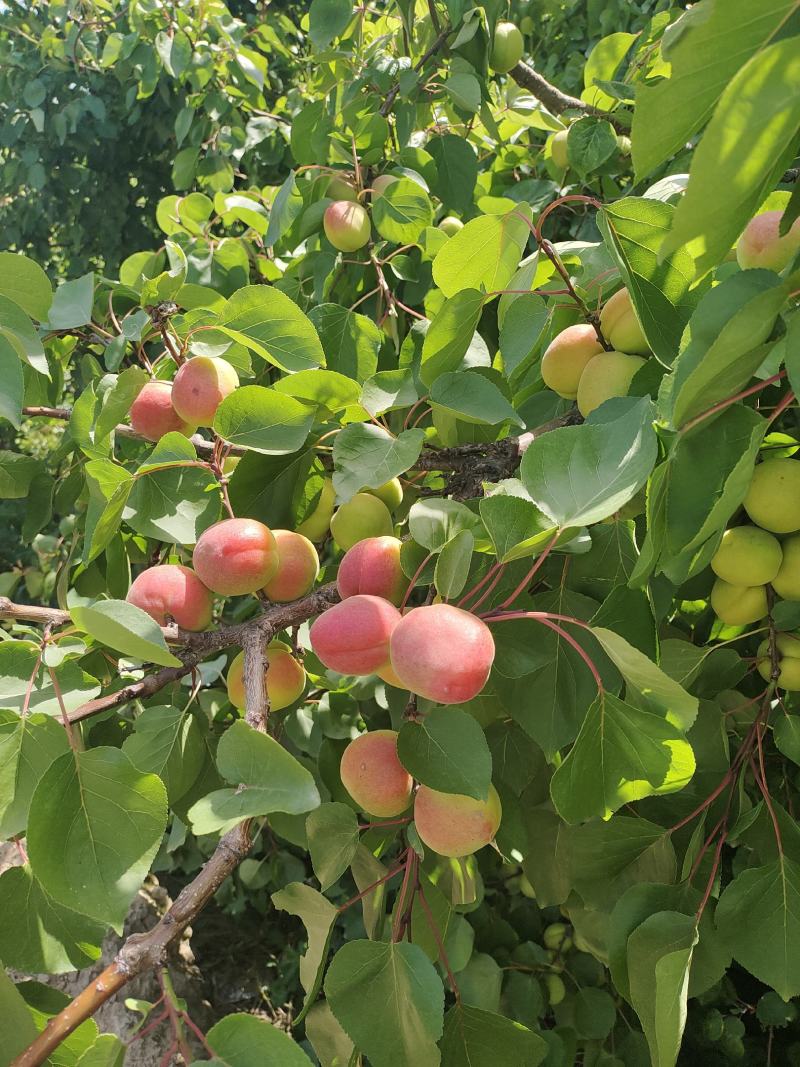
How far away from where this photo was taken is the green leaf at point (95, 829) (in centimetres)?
47

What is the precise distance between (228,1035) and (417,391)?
49 centimetres

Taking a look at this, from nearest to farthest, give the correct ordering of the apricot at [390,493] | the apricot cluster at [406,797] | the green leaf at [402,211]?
the apricot cluster at [406,797]
the apricot at [390,493]
the green leaf at [402,211]

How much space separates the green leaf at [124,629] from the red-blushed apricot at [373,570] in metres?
0.14

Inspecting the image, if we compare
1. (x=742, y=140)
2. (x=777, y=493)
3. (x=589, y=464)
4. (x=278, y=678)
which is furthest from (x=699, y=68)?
(x=278, y=678)

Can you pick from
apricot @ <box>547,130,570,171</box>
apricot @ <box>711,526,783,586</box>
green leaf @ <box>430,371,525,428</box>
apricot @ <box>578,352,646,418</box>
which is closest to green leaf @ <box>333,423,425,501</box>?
green leaf @ <box>430,371,525,428</box>

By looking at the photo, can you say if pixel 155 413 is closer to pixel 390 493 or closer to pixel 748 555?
pixel 390 493

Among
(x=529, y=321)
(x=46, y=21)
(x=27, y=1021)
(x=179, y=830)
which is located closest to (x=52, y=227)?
(x=46, y=21)

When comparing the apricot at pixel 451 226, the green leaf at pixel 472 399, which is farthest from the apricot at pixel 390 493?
the apricot at pixel 451 226

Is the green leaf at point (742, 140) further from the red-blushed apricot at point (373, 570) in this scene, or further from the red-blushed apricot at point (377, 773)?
the red-blushed apricot at point (377, 773)

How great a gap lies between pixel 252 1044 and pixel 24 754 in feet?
0.81

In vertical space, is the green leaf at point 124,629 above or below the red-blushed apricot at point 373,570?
above

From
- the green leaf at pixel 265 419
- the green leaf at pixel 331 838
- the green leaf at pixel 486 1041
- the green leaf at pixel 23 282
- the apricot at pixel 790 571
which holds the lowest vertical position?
the green leaf at pixel 486 1041

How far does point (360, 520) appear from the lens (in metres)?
0.69

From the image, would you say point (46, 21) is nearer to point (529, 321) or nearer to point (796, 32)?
point (529, 321)
